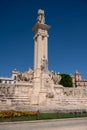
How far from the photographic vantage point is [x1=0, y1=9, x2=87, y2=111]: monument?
82.7 feet

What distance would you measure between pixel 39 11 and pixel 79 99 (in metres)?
16.0

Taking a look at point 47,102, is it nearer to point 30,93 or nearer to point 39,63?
point 30,93

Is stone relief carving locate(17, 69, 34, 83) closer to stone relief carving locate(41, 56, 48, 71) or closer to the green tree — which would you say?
stone relief carving locate(41, 56, 48, 71)

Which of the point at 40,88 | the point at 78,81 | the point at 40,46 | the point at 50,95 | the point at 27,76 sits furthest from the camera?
the point at 78,81

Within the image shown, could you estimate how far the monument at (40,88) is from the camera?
82.7 ft

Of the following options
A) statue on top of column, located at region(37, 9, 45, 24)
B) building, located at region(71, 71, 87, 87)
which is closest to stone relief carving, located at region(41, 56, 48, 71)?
statue on top of column, located at region(37, 9, 45, 24)

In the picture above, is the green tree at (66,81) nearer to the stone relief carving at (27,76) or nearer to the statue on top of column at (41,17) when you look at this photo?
the statue on top of column at (41,17)

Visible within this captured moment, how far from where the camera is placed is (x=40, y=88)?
26.8 metres

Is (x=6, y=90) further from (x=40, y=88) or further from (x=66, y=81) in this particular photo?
(x=66, y=81)

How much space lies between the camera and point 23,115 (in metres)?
13.2

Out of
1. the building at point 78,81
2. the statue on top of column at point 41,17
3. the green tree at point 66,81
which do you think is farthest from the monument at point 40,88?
the building at point 78,81

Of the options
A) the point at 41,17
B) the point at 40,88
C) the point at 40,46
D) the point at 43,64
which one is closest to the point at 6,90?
the point at 40,88

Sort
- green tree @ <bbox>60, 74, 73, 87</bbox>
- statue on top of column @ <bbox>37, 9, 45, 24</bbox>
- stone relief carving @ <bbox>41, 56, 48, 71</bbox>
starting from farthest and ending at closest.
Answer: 1. green tree @ <bbox>60, 74, 73, 87</bbox>
2. statue on top of column @ <bbox>37, 9, 45, 24</bbox>
3. stone relief carving @ <bbox>41, 56, 48, 71</bbox>

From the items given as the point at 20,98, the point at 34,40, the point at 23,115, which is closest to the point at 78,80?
the point at 34,40
